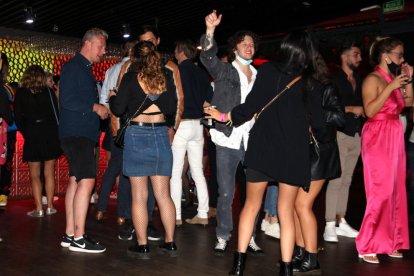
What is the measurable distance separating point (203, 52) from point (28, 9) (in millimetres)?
5533

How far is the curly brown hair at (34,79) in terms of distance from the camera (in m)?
6.03

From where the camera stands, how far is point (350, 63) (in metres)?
5.24

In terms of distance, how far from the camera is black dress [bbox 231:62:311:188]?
11.4 ft

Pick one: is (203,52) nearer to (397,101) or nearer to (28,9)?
(397,101)

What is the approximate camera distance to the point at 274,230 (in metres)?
5.15

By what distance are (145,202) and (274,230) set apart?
1.42 m

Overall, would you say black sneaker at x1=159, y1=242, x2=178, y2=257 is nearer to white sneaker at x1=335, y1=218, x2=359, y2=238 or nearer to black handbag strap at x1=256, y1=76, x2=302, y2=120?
black handbag strap at x1=256, y1=76, x2=302, y2=120

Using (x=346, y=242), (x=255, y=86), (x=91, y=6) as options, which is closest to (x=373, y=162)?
(x=346, y=242)

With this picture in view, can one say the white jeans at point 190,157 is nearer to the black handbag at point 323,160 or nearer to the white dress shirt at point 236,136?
the white dress shirt at point 236,136

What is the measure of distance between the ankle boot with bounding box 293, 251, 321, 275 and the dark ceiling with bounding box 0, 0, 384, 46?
714 cm

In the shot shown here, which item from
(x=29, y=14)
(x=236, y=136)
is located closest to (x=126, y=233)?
(x=236, y=136)

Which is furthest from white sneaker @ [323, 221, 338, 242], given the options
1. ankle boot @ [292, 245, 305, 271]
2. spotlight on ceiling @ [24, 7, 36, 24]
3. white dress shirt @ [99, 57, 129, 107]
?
spotlight on ceiling @ [24, 7, 36, 24]

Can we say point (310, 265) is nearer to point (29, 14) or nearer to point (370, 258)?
point (370, 258)

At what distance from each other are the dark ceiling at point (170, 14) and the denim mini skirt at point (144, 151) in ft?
19.8
